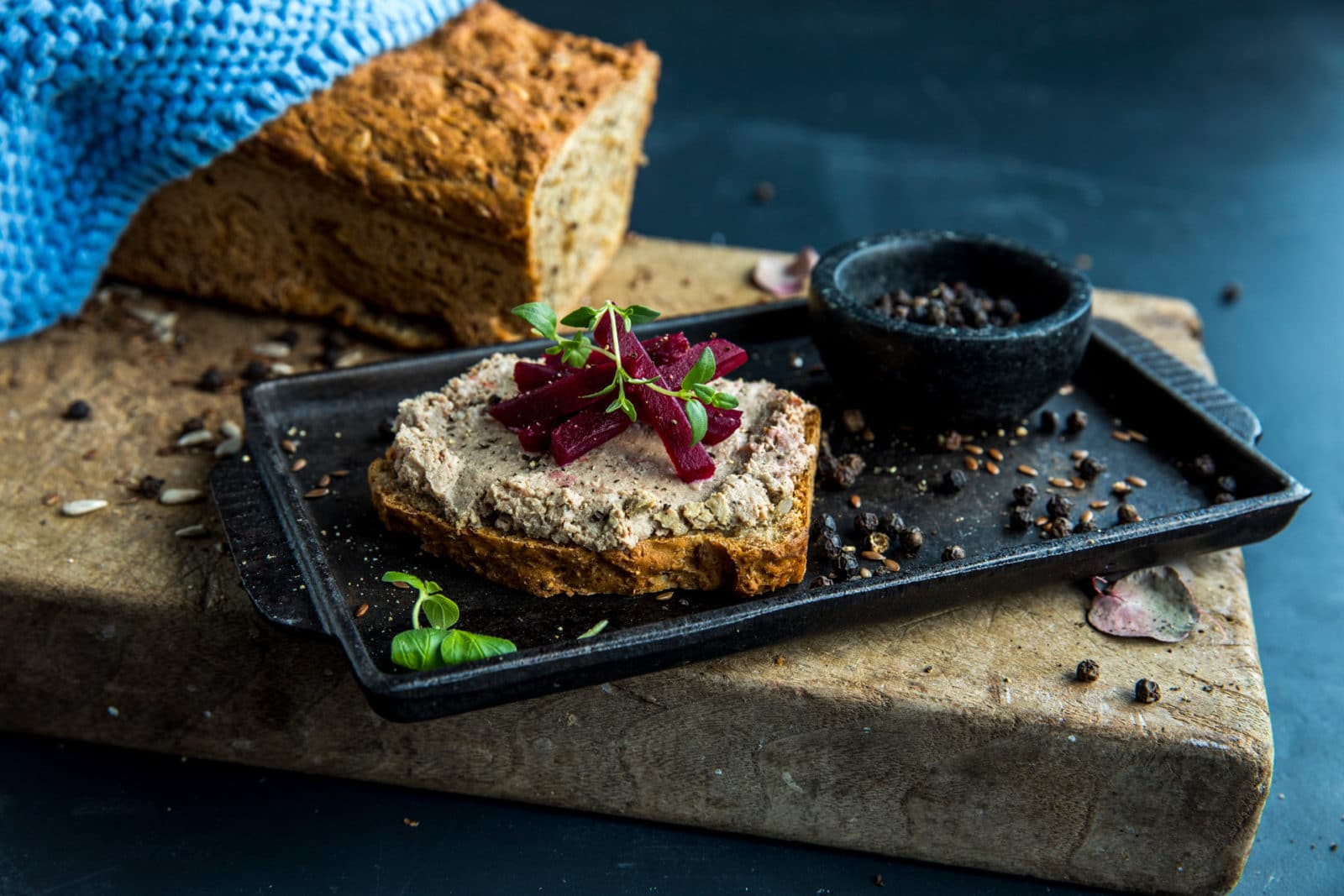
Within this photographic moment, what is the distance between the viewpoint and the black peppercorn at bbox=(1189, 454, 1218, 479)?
142 inches

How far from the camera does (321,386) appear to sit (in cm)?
379

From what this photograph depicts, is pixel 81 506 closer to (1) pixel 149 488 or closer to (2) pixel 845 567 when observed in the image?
(1) pixel 149 488

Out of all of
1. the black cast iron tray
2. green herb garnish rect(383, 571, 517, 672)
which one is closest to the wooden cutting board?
the black cast iron tray

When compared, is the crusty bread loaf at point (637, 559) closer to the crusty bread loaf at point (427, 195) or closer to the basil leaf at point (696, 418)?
the basil leaf at point (696, 418)

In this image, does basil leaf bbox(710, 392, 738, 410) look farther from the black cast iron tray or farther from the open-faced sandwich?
the black cast iron tray

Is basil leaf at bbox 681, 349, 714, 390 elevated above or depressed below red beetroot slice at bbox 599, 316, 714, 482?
above

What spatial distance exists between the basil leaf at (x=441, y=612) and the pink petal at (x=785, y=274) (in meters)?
2.36

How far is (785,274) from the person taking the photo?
508cm

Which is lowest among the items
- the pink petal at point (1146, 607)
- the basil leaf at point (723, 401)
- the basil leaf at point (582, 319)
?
the pink petal at point (1146, 607)

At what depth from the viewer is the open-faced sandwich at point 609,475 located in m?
3.01

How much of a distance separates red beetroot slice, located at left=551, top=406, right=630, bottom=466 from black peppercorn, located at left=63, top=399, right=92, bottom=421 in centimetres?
173

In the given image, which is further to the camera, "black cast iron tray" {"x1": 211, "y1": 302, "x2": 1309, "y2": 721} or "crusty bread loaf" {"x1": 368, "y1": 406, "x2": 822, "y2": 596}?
"crusty bread loaf" {"x1": 368, "y1": 406, "x2": 822, "y2": 596}

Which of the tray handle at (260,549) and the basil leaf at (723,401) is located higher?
the basil leaf at (723,401)

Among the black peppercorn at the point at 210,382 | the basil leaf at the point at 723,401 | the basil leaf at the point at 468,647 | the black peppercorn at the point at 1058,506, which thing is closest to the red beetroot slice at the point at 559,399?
the basil leaf at the point at 723,401
